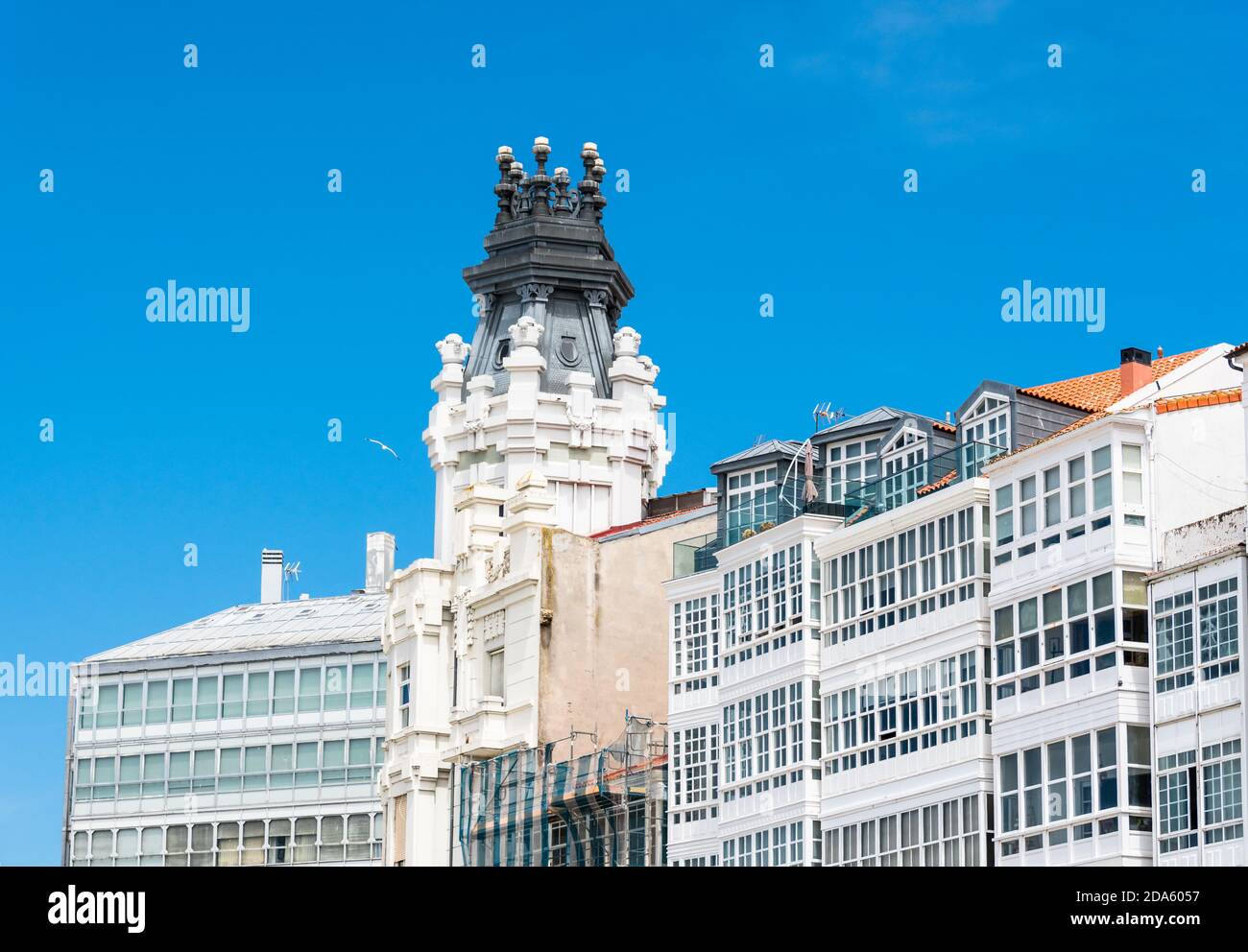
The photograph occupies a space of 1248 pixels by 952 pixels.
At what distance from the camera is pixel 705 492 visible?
95.2 m

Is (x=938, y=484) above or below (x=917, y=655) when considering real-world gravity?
above

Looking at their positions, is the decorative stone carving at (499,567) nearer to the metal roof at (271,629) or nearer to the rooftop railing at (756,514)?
the rooftop railing at (756,514)

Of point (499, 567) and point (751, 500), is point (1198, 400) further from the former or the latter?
point (499, 567)

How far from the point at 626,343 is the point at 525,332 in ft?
15.0

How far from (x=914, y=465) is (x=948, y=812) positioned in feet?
37.2

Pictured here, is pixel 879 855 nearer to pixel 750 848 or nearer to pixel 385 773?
pixel 750 848

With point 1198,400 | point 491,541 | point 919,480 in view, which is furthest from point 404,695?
point 1198,400

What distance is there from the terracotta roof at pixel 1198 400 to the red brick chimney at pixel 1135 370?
4.40 m

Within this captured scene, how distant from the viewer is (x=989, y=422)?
216 feet

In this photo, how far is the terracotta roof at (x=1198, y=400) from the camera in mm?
59156

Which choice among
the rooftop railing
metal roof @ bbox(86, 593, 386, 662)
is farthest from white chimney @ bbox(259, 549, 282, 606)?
the rooftop railing

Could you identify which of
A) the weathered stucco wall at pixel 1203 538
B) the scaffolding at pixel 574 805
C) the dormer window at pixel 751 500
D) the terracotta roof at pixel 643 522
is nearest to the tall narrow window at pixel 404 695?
the scaffolding at pixel 574 805

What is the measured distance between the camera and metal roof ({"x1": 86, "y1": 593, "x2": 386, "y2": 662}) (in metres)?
110

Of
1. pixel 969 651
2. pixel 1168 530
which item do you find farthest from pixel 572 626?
pixel 1168 530
